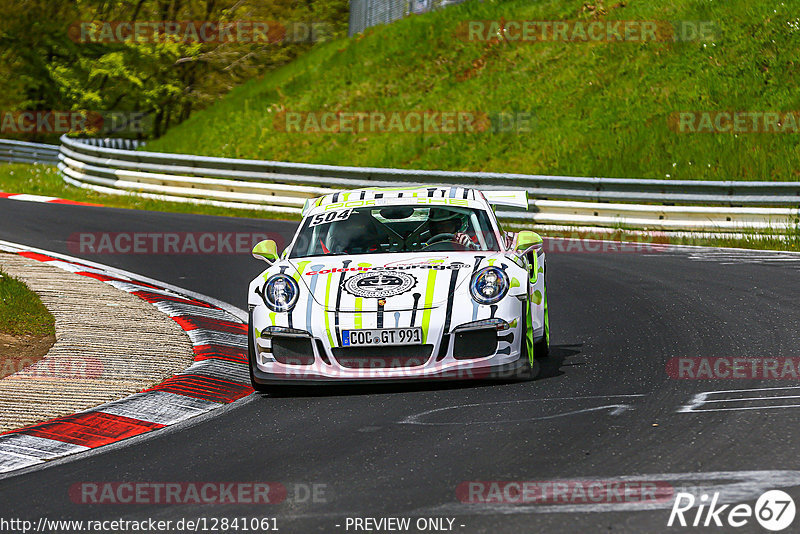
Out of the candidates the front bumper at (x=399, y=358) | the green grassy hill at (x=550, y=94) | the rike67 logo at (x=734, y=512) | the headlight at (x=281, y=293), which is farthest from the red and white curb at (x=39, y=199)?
the rike67 logo at (x=734, y=512)

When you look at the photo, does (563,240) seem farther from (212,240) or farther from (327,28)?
(327,28)

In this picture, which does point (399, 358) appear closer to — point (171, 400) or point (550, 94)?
point (171, 400)

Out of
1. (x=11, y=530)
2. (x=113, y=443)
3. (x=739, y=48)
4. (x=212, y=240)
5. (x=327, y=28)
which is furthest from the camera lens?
(x=327, y=28)

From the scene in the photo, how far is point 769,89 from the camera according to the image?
22.1 metres

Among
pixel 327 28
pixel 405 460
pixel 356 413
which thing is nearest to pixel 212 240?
pixel 356 413

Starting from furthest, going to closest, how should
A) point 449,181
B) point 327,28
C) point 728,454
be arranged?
point 327,28, point 449,181, point 728,454

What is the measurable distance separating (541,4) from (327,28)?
9.17 m

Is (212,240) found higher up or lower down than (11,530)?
higher up

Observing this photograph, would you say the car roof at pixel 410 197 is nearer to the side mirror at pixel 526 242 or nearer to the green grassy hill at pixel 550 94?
the side mirror at pixel 526 242

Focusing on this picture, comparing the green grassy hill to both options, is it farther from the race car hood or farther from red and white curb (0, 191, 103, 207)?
the race car hood

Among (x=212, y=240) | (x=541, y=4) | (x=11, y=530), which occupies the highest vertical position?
(x=541, y=4)

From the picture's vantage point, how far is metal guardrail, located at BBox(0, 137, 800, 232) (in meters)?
16.8

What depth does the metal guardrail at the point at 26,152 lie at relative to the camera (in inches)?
1331

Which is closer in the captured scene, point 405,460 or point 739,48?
point 405,460
